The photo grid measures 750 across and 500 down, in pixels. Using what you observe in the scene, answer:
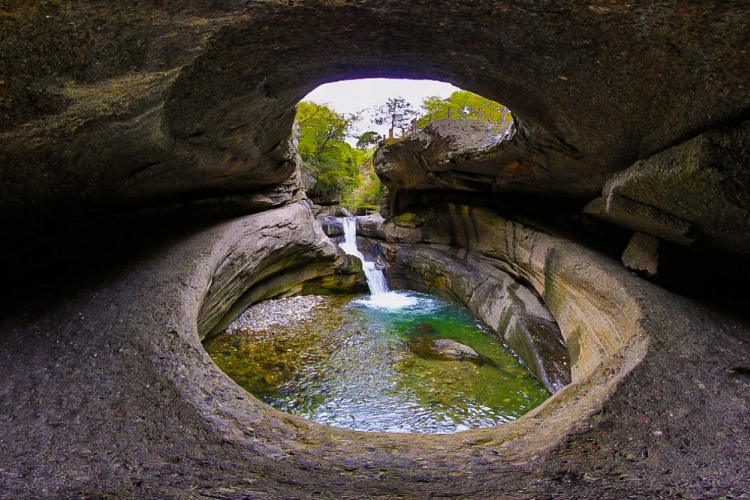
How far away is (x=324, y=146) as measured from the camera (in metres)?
24.5

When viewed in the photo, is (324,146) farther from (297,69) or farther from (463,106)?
(297,69)

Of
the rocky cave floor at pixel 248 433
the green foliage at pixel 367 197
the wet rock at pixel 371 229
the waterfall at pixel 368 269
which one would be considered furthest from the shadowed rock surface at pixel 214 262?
the green foliage at pixel 367 197

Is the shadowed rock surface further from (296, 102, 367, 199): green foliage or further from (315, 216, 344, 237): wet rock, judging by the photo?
(296, 102, 367, 199): green foliage

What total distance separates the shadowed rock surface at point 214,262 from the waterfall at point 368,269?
7.40 meters

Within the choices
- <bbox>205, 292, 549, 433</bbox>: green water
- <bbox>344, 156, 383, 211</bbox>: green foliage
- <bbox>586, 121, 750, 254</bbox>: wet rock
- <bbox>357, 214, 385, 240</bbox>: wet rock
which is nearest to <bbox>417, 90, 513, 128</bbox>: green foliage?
<bbox>357, 214, 385, 240</bbox>: wet rock

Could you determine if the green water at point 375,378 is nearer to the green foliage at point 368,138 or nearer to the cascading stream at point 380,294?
the cascading stream at point 380,294

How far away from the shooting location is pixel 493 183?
8922 mm

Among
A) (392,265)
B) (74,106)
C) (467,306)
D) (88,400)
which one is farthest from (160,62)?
(392,265)

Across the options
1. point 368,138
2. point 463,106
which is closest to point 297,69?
point 463,106

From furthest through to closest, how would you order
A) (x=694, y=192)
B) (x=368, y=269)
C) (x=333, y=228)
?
(x=333, y=228)
(x=368, y=269)
(x=694, y=192)

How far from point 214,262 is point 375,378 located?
10.9ft

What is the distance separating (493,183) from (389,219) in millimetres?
6952

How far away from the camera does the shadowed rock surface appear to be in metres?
2.35

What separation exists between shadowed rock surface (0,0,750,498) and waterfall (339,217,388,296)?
24.3 feet
